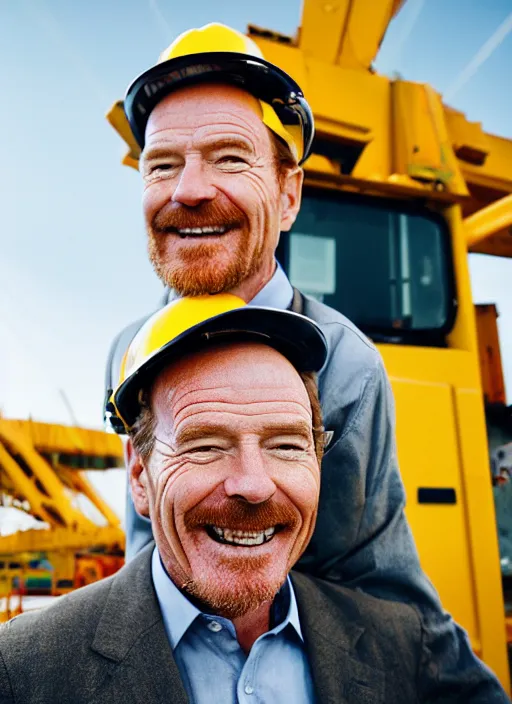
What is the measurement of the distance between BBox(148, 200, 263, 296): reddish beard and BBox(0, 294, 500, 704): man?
0.04 meters

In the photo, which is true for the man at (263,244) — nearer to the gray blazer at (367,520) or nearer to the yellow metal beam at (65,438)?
the gray blazer at (367,520)

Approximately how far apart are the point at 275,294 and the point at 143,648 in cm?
78

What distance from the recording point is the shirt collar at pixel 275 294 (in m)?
1.32

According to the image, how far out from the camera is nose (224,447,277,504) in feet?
3.12

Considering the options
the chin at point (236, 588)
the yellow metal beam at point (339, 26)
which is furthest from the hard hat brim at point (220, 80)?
the yellow metal beam at point (339, 26)

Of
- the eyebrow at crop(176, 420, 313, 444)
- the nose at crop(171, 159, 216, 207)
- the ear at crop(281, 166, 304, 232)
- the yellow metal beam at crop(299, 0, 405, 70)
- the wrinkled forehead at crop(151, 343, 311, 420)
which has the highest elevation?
the yellow metal beam at crop(299, 0, 405, 70)

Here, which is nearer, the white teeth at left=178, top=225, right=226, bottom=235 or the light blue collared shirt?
the light blue collared shirt

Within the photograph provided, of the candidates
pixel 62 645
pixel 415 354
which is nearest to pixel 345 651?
pixel 62 645

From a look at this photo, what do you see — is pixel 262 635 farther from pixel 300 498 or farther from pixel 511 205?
pixel 511 205

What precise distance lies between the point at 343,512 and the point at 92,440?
12.2 feet

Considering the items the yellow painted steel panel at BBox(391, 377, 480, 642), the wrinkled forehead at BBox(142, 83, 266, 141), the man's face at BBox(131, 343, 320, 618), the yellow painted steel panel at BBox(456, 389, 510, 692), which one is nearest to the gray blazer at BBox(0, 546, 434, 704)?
the man's face at BBox(131, 343, 320, 618)

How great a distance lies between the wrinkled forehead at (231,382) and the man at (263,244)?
167 mm

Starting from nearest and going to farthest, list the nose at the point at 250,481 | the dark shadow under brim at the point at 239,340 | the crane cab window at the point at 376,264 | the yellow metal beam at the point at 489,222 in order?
the nose at the point at 250,481
the dark shadow under brim at the point at 239,340
the crane cab window at the point at 376,264
the yellow metal beam at the point at 489,222

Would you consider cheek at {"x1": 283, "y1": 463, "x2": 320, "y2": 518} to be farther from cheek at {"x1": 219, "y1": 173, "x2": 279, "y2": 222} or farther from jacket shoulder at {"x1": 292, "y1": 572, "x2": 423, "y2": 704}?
cheek at {"x1": 219, "y1": 173, "x2": 279, "y2": 222}
